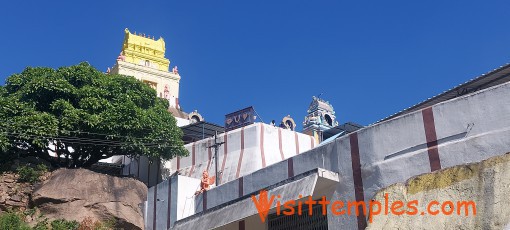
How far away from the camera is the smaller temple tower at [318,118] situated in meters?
43.2

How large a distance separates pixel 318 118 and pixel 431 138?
29112 millimetres

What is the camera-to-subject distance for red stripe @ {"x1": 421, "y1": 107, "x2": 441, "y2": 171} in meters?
16.2

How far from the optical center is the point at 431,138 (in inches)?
650

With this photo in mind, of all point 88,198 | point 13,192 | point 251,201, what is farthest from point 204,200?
point 13,192

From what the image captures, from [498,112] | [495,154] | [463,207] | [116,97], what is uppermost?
[116,97]

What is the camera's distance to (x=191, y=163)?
33.1 metres

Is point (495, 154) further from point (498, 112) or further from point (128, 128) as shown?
point (128, 128)

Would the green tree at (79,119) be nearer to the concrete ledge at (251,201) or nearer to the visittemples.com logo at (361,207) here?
the concrete ledge at (251,201)

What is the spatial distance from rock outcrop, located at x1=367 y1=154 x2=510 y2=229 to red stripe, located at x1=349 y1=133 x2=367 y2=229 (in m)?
0.92

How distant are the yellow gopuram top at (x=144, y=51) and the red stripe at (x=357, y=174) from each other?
4466 cm

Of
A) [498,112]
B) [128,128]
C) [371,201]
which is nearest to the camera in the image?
[498,112]

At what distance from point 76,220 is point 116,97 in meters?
7.51

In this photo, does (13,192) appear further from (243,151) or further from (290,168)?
(290,168)

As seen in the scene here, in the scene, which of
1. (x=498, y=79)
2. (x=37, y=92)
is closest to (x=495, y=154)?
(x=498, y=79)
